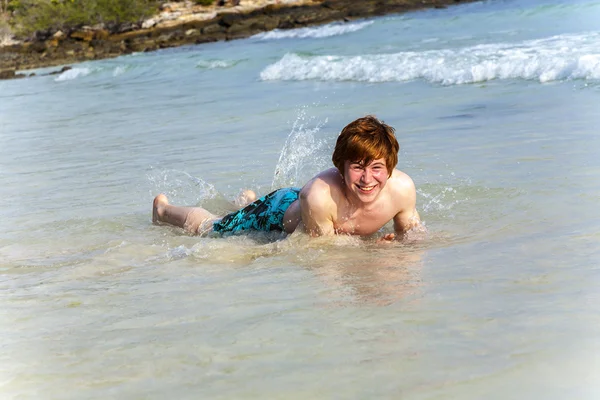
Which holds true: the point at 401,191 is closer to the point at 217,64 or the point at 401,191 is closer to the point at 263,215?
the point at 263,215

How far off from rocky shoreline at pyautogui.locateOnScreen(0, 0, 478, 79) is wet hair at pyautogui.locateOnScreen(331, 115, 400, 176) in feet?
112

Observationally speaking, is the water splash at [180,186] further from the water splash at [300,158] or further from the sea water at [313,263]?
the water splash at [300,158]

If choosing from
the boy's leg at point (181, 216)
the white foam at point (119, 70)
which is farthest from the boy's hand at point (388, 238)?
the white foam at point (119, 70)

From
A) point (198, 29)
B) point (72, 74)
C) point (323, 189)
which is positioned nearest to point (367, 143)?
point (323, 189)

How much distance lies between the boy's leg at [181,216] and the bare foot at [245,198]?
0.47 m

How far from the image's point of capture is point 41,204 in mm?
7914

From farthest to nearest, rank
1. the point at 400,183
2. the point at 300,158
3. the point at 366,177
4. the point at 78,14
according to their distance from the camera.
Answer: the point at 78,14
the point at 300,158
the point at 400,183
the point at 366,177

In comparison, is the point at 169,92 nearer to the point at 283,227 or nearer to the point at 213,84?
the point at 213,84

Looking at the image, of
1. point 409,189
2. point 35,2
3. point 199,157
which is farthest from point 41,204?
point 35,2

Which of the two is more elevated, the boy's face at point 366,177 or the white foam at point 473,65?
the boy's face at point 366,177

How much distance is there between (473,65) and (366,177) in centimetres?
966

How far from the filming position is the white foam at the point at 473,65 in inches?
487

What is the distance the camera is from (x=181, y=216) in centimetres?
682

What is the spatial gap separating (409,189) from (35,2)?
52.8 m
